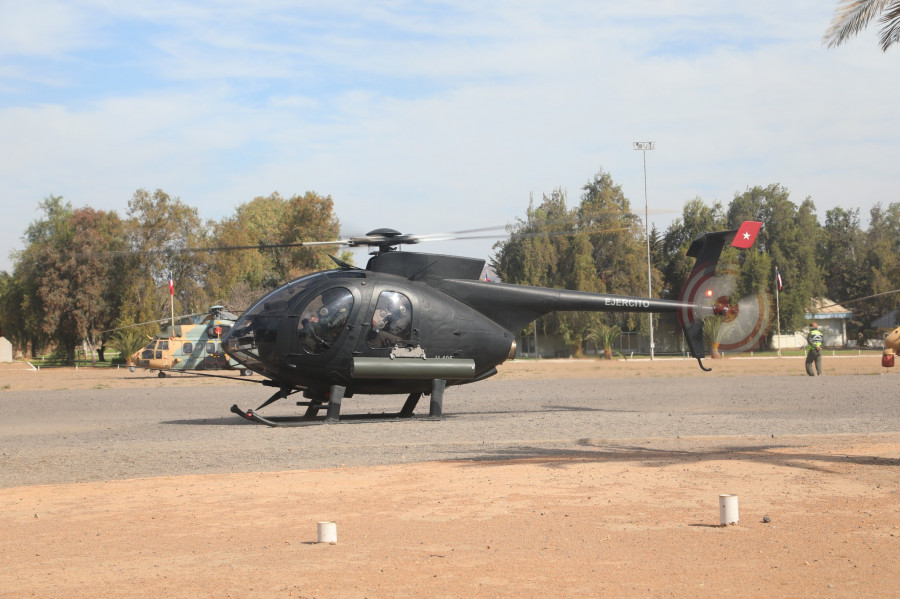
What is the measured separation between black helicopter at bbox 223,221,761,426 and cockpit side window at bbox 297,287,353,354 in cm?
2

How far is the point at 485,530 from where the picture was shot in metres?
7.73

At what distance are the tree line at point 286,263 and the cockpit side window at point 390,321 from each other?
3104cm

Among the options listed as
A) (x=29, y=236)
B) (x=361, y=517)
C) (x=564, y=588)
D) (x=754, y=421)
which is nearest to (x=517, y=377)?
(x=754, y=421)

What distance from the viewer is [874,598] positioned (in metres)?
5.46

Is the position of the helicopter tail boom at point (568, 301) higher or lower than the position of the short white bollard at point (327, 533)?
higher

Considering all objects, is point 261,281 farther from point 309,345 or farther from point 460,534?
point 460,534

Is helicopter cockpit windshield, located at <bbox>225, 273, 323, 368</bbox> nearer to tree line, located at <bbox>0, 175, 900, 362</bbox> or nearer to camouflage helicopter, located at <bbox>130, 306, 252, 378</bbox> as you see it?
camouflage helicopter, located at <bbox>130, 306, 252, 378</bbox>

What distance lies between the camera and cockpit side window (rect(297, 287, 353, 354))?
17.1 metres

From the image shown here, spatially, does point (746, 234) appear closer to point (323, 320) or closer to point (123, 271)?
point (323, 320)

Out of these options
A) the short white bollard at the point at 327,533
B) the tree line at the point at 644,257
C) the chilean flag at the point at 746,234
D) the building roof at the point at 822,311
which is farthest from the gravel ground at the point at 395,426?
the building roof at the point at 822,311

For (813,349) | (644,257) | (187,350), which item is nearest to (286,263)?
(187,350)

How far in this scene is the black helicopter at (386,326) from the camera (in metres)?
17.2

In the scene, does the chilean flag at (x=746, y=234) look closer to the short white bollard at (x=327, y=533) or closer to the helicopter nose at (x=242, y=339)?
the helicopter nose at (x=242, y=339)

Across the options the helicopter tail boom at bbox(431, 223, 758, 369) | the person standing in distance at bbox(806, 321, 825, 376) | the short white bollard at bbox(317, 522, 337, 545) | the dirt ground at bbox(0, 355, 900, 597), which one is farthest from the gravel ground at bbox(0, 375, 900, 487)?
the short white bollard at bbox(317, 522, 337, 545)
